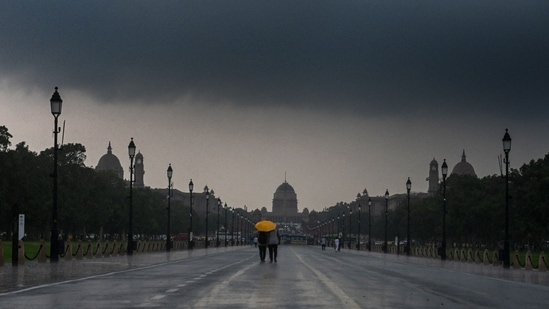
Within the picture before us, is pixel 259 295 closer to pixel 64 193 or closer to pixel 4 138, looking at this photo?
pixel 4 138

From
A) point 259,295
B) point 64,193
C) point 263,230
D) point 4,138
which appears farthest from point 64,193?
point 259,295

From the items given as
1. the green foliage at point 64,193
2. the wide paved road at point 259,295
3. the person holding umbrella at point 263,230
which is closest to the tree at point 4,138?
the green foliage at point 64,193

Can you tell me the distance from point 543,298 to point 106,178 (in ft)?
411

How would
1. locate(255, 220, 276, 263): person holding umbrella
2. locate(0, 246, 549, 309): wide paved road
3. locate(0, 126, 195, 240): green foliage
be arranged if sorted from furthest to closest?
locate(0, 126, 195, 240): green foliage
locate(255, 220, 276, 263): person holding umbrella
locate(0, 246, 549, 309): wide paved road

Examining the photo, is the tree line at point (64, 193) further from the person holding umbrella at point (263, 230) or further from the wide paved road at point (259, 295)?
the wide paved road at point (259, 295)

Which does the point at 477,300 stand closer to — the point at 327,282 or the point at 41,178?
the point at 327,282

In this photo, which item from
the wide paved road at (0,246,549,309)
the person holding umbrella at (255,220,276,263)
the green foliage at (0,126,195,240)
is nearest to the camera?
the wide paved road at (0,246,549,309)

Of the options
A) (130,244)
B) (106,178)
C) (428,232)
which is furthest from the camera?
(428,232)

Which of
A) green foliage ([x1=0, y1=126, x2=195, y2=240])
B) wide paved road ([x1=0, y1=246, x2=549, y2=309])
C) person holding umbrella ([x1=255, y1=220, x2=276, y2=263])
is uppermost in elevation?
green foliage ([x1=0, y1=126, x2=195, y2=240])

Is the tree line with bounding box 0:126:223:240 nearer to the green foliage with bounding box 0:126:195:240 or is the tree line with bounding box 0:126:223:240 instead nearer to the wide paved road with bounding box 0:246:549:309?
the green foliage with bounding box 0:126:195:240

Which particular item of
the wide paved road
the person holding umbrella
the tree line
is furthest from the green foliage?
the wide paved road

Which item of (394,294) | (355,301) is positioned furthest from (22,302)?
(394,294)

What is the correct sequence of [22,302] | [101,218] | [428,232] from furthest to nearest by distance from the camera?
[428,232], [101,218], [22,302]

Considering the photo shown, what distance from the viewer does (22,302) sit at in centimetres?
1956
